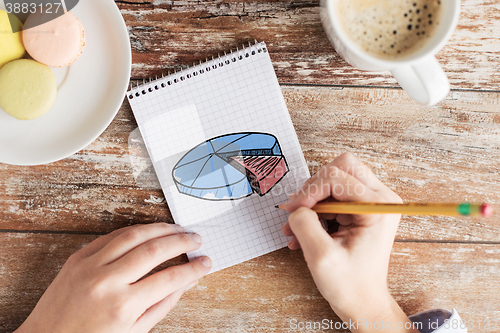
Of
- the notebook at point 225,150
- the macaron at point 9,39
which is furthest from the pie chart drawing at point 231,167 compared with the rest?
the macaron at point 9,39

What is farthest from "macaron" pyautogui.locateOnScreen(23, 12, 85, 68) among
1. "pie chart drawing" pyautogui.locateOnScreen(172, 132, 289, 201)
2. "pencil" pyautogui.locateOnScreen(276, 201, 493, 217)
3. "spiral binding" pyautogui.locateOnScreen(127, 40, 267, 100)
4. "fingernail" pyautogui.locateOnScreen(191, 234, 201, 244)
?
"pencil" pyautogui.locateOnScreen(276, 201, 493, 217)

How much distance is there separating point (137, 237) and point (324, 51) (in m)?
0.49

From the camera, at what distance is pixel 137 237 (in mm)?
602

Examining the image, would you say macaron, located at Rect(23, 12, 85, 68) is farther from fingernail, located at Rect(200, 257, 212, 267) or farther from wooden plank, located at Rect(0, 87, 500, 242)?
fingernail, located at Rect(200, 257, 212, 267)

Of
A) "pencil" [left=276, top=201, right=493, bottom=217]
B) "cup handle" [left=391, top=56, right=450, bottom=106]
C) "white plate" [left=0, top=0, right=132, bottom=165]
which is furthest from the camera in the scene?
"white plate" [left=0, top=0, right=132, bottom=165]

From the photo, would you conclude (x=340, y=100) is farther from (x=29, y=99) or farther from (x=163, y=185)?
(x=29, y=99)

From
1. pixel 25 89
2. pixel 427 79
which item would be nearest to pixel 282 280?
pixel 427 79

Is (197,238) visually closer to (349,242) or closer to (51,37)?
(349,242)

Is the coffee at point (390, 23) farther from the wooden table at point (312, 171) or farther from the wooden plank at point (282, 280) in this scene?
the wooden plank at point (282, 280)

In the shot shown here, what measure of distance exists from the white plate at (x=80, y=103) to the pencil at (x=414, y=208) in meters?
0.41

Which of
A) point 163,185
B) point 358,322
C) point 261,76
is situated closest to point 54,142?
point 163,185

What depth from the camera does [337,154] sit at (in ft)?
2.17

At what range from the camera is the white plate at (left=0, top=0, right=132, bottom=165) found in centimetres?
59

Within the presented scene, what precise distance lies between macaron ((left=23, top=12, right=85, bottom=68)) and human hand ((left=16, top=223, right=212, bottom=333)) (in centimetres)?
33
